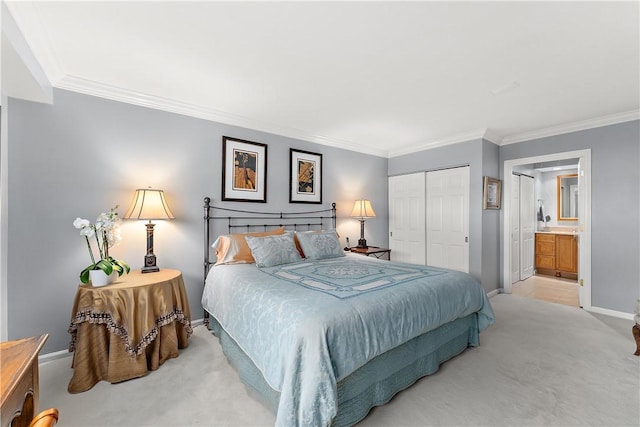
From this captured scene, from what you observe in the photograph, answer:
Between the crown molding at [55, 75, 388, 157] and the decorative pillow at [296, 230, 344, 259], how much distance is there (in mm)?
1540

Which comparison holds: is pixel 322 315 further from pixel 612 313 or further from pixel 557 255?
pixel 557 255

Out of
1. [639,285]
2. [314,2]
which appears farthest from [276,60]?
[639,285]

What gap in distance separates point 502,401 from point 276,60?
120 inches

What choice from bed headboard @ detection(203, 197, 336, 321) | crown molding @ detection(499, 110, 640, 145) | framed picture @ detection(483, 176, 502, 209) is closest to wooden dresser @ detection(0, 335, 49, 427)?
bed headboard @ detection(203, 197, 336, 321)

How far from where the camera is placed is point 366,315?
5.74ft

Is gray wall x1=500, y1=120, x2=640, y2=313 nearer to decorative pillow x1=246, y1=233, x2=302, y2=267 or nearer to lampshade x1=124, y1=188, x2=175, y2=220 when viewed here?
decorative pillow x1=246, y1=233, x2=302, y2=267

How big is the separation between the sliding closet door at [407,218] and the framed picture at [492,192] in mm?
982

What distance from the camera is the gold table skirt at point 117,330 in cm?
208

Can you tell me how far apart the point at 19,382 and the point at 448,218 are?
4.80m

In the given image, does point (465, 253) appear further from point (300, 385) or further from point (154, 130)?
point (154, 130)

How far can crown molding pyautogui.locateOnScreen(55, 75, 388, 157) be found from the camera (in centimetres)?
261

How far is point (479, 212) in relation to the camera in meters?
4.17

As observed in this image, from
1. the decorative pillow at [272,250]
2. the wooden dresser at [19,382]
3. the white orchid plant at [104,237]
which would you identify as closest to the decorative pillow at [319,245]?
the decorative pillow at [272,250]

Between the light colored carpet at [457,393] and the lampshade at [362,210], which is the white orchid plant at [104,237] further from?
the lampshade at [362,210]
